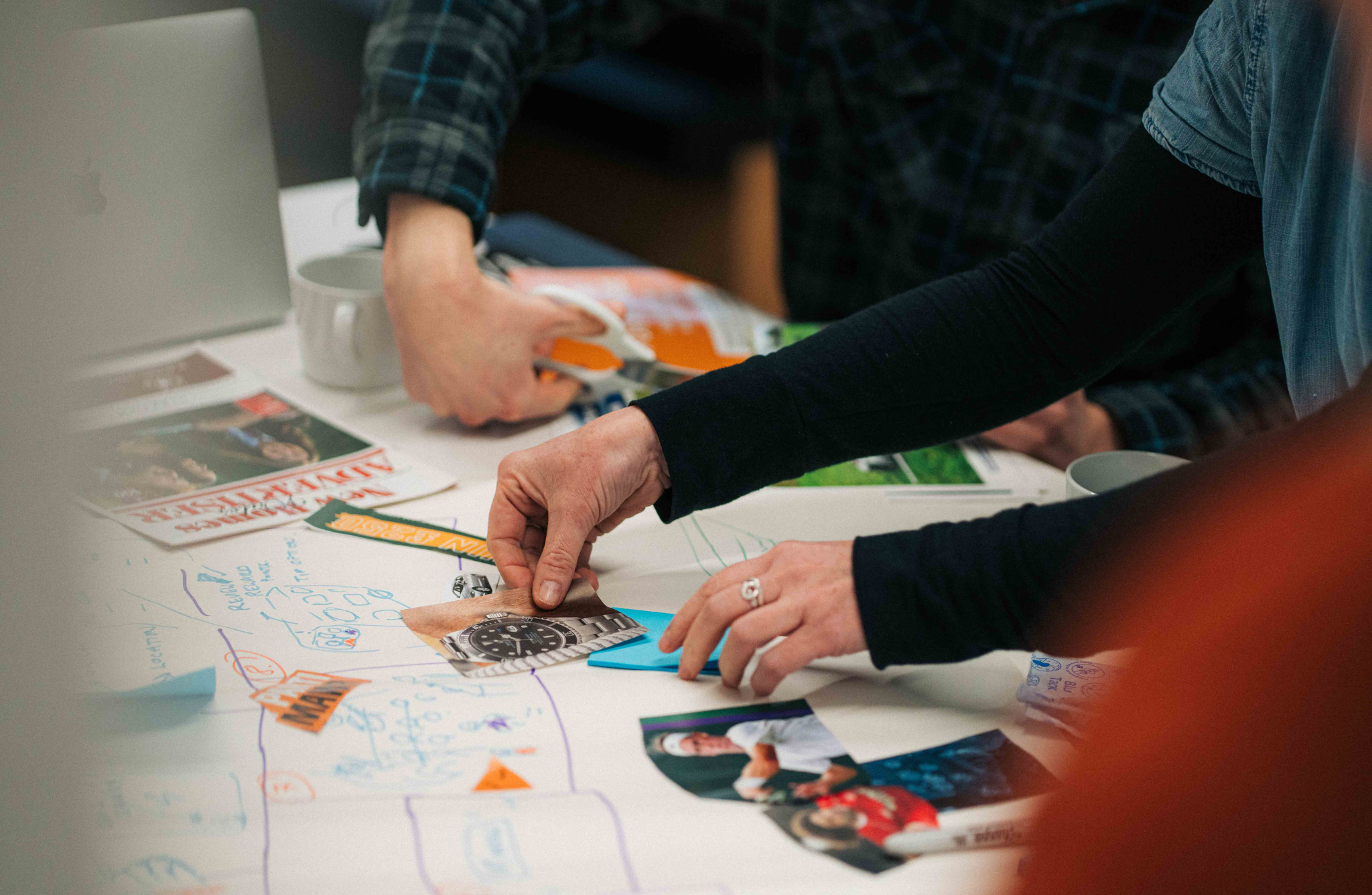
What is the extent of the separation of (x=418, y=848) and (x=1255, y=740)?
356mm

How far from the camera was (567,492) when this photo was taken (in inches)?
26.8

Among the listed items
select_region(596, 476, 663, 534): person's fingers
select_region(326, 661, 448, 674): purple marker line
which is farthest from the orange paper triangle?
select_region(596, 476, 663, 534): person's fingers

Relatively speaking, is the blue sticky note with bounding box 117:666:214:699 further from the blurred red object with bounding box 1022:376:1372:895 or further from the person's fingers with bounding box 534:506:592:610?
the blurred red object with bounding box 1022:376:1372:895

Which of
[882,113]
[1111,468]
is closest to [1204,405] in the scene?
[1111,468]

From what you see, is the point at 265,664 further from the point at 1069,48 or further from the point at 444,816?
the point at 1069,48

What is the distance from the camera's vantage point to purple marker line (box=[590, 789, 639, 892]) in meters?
0.45

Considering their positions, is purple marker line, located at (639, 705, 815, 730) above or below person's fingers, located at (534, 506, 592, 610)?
below

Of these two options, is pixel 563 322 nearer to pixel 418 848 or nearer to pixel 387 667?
pixel 387 667

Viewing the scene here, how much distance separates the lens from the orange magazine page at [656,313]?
1.02 metres

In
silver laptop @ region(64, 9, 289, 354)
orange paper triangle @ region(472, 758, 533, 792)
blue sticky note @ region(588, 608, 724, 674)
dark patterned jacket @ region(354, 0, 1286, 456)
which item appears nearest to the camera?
orange paper triangle @ region(472, 758, 533, 792)

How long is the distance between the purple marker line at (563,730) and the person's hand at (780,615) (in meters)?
0.08

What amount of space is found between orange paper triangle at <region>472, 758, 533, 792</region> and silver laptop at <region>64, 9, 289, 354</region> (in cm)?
52

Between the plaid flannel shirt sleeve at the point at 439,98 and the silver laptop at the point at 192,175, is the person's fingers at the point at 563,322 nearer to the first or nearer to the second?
Answer: the plaid flannel shirt sleeve at the point at 439,98

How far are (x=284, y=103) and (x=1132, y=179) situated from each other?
2509mm
